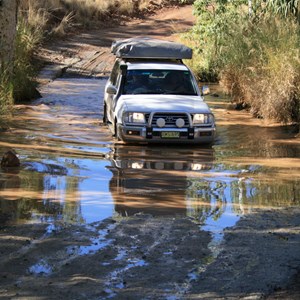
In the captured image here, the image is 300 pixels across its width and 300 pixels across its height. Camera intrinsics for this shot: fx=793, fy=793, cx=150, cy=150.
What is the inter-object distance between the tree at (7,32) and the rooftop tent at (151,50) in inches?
123

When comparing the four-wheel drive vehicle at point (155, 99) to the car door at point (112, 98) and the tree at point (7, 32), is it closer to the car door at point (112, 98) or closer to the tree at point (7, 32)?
the car door at point (112, 98)

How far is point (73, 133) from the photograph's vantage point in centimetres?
1641

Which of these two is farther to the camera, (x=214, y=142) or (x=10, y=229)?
(x=214, y=142)

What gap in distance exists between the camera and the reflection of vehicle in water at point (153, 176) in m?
9.53

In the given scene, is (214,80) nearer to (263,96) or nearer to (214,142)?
(263,96)

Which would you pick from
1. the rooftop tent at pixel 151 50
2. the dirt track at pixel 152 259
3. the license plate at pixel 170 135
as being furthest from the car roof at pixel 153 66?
the dirt track at pixel 152 259

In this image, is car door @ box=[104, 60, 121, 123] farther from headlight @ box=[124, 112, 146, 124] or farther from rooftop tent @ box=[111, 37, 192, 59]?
headlight @ box=[124, 112, 146, 124]

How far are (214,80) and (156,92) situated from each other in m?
11.6

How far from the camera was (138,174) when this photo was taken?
11.7 meters

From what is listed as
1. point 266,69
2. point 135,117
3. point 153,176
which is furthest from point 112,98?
point 153,176

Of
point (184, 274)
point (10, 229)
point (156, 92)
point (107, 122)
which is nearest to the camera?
point (184, 274)

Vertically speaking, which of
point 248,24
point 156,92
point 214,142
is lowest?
point 214,142

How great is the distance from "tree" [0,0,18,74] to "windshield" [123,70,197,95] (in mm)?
4646

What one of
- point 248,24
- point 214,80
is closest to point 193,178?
point 248,24
